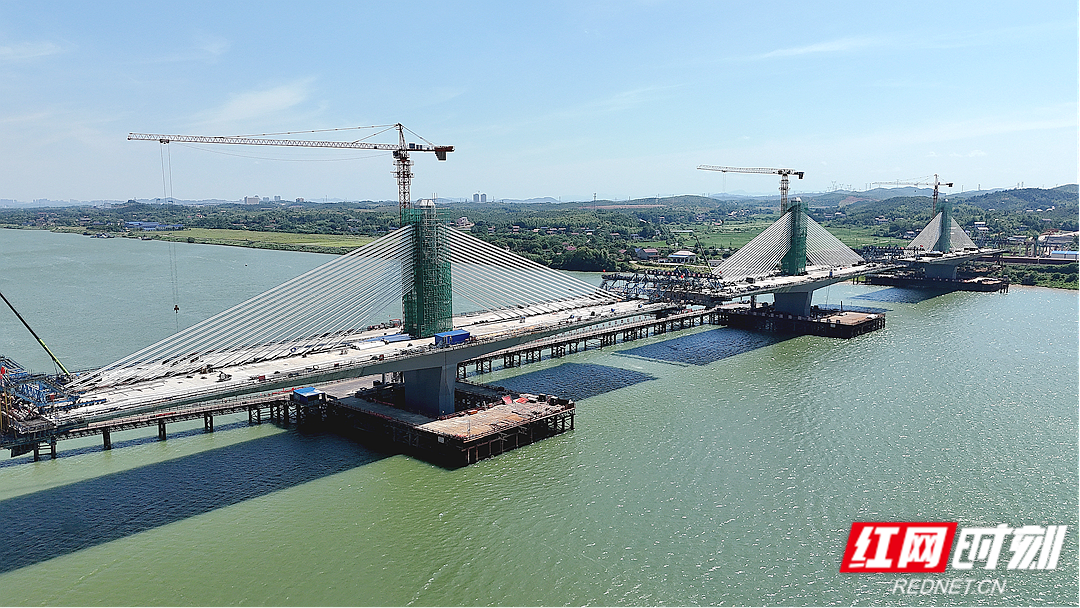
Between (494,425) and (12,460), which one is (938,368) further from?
(12,460)

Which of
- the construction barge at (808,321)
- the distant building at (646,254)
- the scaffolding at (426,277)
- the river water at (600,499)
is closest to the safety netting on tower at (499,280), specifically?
the scaffolding at (426,277)

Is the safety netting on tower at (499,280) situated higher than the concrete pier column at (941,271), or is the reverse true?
the safety netting on tower at (499,280)

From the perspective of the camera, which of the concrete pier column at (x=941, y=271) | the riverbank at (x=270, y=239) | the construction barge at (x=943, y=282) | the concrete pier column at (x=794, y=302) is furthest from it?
the riverbank at (x=270, y=239)

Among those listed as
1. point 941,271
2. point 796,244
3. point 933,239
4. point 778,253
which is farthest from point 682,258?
point 778,253

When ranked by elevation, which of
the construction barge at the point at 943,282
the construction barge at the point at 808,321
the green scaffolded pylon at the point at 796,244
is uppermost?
the green scaffolded pylon at the point at 796,244

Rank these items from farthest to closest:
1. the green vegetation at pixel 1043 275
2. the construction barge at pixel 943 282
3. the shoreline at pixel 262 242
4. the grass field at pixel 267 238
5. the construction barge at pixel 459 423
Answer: the grass field at pixel 267 238
the shoreline at pixel 262 242
the green vegetation at pixel 1043 275
the construction barge at pixel 943 282
the construction barge at pixel 459 423

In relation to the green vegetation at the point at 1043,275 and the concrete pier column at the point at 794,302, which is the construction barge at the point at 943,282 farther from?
the concrete pier column at the point at 794,302

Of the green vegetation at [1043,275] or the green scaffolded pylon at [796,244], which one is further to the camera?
the green vegetation at [1043,275]
